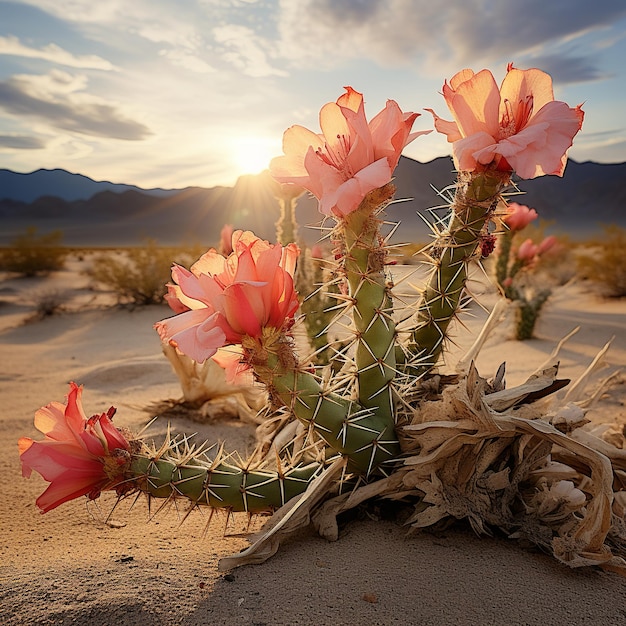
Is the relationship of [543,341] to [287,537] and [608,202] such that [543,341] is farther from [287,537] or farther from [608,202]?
[608,202]

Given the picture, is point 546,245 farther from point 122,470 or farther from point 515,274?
point 122,470

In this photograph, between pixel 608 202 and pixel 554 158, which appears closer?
pixel 554 158

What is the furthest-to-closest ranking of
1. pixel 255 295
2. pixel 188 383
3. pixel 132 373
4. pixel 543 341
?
pixel 543 341 → pixel 132 373 → pixel 188 383 → pixel 255 295

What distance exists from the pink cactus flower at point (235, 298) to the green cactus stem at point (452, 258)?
0.64 metres

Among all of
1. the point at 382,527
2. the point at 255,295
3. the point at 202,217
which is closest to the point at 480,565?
the point at 382,527

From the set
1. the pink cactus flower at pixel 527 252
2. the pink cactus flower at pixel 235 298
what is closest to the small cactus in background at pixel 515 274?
the pink cactus flower at pixel 527 252

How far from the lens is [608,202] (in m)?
74.8

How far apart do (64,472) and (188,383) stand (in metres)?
2.06

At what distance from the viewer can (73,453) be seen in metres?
1.67

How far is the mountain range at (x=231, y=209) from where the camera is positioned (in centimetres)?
6412

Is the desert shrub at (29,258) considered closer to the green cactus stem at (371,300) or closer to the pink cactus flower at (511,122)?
the green cactus stem at (371,300)

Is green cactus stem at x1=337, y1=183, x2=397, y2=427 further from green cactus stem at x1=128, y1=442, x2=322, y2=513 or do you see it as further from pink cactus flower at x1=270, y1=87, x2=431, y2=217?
green cactus stem at x1=128, y1=442, x2=322, y2=513

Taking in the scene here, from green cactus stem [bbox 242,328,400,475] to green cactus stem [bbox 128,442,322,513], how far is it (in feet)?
0.75

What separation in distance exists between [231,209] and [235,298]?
2773 inches
